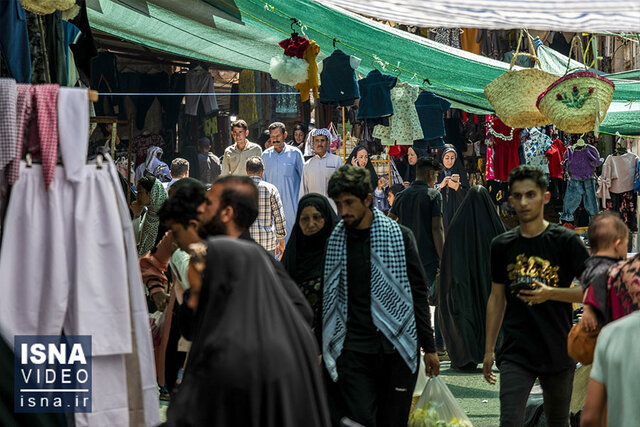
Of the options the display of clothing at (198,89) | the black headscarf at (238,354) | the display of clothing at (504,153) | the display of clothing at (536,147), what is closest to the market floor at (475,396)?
the black headscarf at (238,354)

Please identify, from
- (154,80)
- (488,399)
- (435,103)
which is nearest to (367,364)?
(488,399)

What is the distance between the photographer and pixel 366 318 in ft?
17.4

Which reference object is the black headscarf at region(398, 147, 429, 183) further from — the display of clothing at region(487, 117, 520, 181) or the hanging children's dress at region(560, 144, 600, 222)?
the hanging children's dress at region(560, 144, 600, 222)

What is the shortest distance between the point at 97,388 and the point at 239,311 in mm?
1196

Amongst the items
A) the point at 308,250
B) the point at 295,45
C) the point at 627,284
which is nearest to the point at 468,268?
the point at 295,45

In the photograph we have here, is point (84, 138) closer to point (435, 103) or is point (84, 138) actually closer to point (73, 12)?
point (73, 12)

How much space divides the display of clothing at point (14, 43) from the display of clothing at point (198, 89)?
11038 millimetres

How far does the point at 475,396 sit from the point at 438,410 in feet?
6.81

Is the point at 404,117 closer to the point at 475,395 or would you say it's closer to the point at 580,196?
the point at 475,395

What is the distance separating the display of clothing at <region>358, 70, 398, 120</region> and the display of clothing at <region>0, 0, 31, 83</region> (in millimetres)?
5171

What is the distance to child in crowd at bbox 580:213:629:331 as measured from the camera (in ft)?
13.7

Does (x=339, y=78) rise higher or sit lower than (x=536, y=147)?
higher

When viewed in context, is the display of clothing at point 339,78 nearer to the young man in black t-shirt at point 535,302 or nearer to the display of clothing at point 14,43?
the young man in black t-shirt at point 535,302

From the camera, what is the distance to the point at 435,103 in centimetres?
1144
